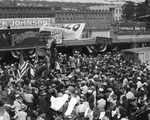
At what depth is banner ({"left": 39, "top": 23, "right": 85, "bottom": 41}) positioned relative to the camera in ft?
80.9

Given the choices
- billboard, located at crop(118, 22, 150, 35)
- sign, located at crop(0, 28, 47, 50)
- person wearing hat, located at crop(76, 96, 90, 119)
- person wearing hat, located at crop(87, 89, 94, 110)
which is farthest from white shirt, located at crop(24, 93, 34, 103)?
billboard, located at crop(118, 22, 150, 35)

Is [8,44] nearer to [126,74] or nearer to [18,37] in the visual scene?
[18,37]

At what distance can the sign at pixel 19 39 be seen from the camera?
23.0 m

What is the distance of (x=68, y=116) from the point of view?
9.66 m

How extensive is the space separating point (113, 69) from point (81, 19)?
1627 cm

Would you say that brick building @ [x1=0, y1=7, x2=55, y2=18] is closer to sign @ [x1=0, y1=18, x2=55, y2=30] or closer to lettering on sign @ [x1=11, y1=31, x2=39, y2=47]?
sign @ [x1=0, y1=18, x2=55, y2=30]

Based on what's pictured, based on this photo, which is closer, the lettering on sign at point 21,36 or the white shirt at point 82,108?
the white shirt at point 82,108

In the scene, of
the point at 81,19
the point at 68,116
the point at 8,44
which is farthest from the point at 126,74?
the point at 81,19

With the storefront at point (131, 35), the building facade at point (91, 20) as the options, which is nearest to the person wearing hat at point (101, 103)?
the storefront at point (131, 35)

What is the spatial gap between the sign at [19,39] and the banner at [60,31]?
44cm

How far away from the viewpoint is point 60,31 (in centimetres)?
2584

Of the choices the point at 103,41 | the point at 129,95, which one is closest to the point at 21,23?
the point at 103,41

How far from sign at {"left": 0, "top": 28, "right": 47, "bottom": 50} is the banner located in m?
0.44

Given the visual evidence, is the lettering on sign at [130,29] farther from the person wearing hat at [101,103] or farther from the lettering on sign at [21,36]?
the person wearing hat at [101,103]
